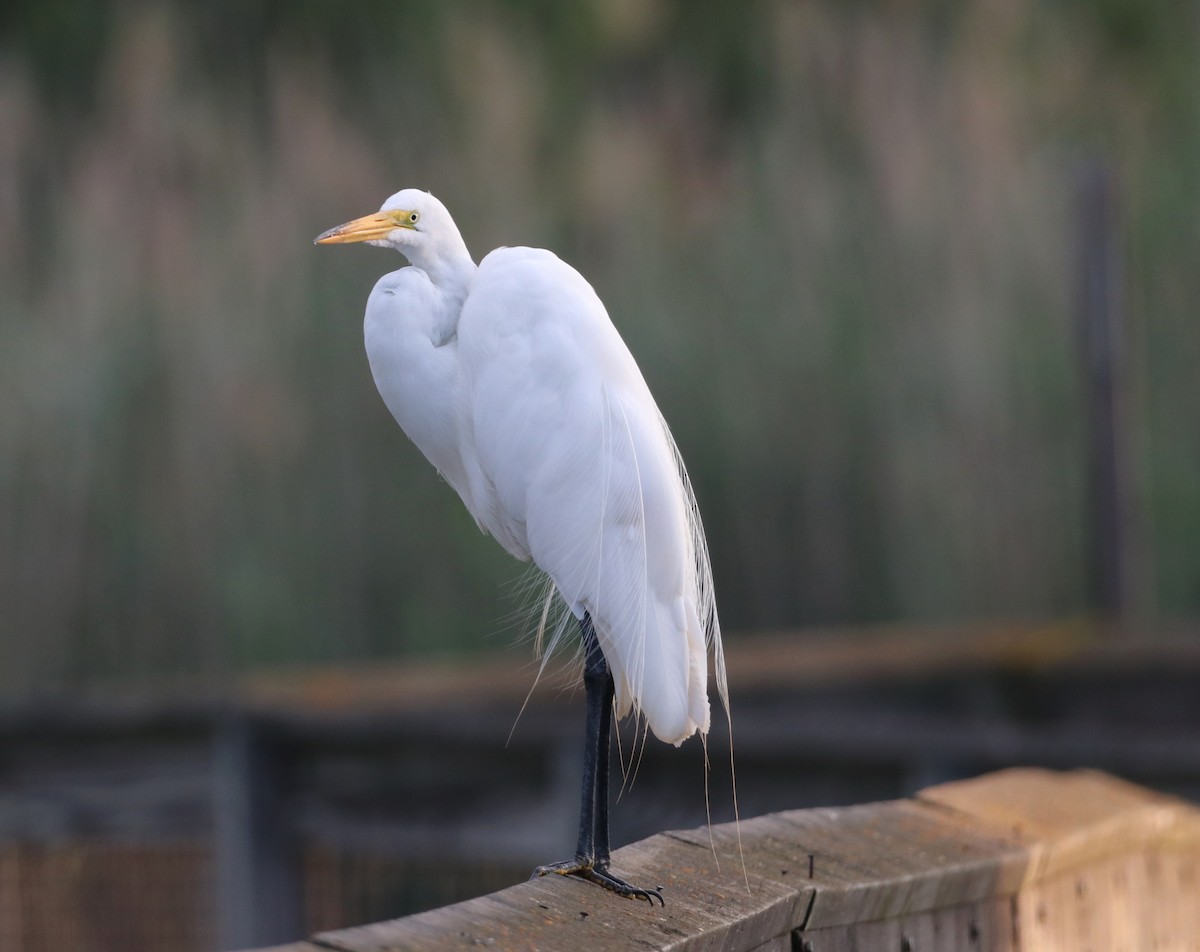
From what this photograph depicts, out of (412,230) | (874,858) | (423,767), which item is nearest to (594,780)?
(874,858)

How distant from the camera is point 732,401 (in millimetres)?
4203

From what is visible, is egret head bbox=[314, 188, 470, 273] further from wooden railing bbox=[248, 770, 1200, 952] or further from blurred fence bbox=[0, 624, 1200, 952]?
blurred fence bbox=[0, 624, 1200, 952]

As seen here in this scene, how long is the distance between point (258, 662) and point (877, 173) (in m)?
2.33

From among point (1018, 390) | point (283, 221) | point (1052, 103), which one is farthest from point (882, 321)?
point (283, 221)

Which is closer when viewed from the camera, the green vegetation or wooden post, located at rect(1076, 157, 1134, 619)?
wooden post, located at rect(1076, 157, 1134, 619)

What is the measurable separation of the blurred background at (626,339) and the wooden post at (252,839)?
37cm

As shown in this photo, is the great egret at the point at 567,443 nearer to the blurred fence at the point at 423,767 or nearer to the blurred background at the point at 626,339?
the blurred fence at the point at 423,767

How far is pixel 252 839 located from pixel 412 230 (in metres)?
1.47

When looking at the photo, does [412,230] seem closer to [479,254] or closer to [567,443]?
[567,443]

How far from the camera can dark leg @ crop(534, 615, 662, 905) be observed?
139 cm

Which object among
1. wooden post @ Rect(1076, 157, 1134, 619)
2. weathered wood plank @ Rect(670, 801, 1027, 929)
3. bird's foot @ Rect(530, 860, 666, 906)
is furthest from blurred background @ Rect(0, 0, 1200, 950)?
bird's foot @ Rect(530, 860, 666, 906)

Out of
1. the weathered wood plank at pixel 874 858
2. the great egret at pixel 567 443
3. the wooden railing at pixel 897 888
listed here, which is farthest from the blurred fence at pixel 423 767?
the great egret at pixel 567 443

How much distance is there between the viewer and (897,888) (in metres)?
1.39

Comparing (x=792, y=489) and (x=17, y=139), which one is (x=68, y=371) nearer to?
(x=17, y=139)
